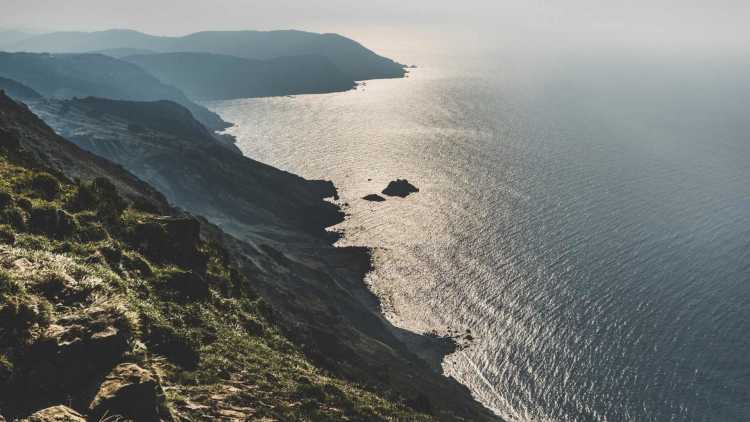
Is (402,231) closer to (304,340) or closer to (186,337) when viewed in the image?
(304,340)

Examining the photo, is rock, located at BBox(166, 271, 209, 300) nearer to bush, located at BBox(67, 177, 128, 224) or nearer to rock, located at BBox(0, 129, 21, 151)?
bush, located at BBox(67, 177, 128, 224)

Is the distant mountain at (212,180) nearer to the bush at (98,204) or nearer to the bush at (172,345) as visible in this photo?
the bush at (98,204)

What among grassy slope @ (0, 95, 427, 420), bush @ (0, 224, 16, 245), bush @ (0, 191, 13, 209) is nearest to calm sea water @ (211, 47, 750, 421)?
grassy slope @ (0, 95, 427, 420)

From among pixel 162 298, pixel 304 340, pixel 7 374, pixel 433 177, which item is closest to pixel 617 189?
pixel 433 177

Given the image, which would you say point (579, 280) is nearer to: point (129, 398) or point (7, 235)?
point (129, 398)

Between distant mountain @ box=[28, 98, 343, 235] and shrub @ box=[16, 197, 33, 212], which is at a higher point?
shrub @ box=[16, 197, 33, 212]
